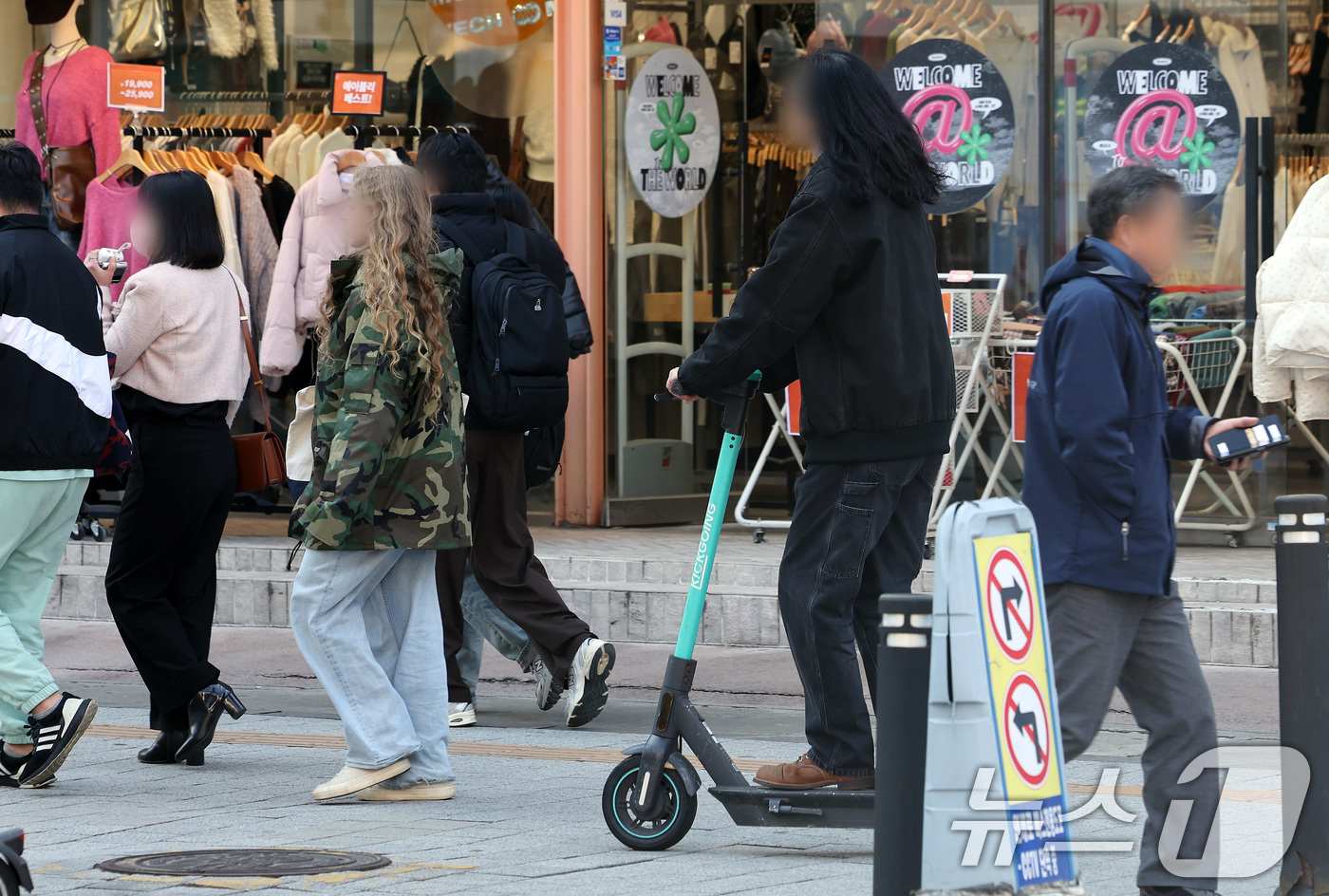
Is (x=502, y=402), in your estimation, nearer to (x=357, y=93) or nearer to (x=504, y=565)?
(x=504, y=565)

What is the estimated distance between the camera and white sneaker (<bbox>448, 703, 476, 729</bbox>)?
7.15m

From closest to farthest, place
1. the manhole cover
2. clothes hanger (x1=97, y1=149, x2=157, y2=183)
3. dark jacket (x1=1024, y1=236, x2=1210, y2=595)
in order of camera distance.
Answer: dark jacket (x1=1024, y1=236, x2=1210, y2=595) → the manhole cover → clothes hanger (x1=97, y1=149, x2=157, y2=183)

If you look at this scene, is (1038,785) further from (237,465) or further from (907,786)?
(237,465)

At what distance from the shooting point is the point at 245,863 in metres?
4.93

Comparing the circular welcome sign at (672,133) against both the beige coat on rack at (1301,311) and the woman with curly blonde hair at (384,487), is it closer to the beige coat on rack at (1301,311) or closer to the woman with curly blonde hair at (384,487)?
the beige coat on rack at (1301,311)

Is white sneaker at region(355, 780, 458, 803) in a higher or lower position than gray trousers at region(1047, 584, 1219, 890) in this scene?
lower

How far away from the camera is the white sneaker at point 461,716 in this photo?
23.5 ft

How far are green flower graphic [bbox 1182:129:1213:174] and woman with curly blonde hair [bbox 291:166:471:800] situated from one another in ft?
16.9

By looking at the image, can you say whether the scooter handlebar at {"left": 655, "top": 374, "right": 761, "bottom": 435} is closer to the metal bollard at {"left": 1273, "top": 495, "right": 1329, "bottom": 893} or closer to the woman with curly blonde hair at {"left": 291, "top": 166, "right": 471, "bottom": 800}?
the woman with curly blonde hair at {"left": 291, "top": 166, "right": 471, "bottom": 800}

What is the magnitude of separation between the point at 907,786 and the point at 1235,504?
6501 mm

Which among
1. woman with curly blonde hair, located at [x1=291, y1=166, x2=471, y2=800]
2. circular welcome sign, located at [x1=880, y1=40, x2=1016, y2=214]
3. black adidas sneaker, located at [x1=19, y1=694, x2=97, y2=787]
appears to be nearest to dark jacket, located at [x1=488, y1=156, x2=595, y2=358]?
woman with curly blonde hair, located at [x1=291, y1=166, x2=471, y2=800]

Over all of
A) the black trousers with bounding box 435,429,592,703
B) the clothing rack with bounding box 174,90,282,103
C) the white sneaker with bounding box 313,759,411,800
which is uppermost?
the clothing rack with bounding box 174,90,282,103

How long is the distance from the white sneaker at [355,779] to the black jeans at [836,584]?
1459mm

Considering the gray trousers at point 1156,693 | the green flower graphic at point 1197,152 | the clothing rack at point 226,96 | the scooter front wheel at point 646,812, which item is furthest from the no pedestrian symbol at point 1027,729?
the clothing rack at point 226,96
